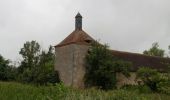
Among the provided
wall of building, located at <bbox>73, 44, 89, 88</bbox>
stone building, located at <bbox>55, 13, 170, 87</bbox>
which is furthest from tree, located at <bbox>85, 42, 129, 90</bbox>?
stone building, located at <bbox>55, 13, 170, 87</bbox>

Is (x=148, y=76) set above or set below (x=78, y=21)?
below

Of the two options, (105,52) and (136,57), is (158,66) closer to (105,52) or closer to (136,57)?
(136,57)

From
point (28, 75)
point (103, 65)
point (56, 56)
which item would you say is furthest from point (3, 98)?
point (56, 56)

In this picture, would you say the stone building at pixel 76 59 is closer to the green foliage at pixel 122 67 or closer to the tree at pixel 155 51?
the green foliage at pixel 122 67

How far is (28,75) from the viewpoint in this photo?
2315 inches

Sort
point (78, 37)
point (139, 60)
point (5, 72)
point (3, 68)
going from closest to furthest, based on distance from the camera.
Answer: point (78, 37), point (5, 72), point (3, 68), point (139, 60)

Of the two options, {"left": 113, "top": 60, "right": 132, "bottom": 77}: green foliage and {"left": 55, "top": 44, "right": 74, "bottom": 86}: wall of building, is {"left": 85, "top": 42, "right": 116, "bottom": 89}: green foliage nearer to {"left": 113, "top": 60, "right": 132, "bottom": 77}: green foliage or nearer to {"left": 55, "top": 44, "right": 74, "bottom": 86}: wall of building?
{"left": 113, "top": 60, "right": 132, "bottom": 77}: green foliage

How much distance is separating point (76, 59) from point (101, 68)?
6.03 metres

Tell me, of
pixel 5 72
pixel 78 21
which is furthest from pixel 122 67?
pixel 5 72

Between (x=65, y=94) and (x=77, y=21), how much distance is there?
50838mm

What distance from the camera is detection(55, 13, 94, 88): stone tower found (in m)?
58.4

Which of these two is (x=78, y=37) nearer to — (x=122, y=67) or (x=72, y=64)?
(x=72, y=64)

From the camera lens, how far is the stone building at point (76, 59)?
2299 inches

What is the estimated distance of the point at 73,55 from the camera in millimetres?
59625
